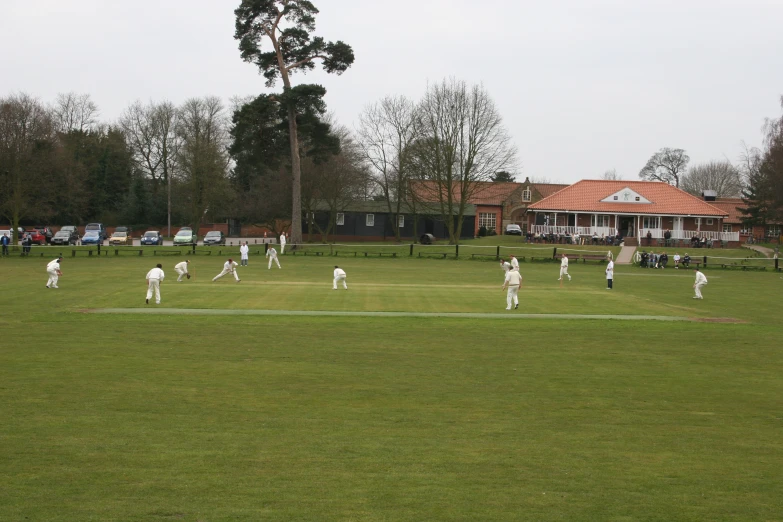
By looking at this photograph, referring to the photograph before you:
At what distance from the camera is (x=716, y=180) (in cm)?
Result: 13700

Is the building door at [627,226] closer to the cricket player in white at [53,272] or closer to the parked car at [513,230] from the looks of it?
the parked car at [513,230]

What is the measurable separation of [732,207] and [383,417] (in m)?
91.8

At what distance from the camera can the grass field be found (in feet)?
28.6

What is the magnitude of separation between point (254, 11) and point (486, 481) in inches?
2150

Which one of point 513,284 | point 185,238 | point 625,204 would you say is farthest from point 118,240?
point 513,284

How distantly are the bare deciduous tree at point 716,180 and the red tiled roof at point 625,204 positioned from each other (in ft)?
190

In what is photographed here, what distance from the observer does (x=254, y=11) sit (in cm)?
5816

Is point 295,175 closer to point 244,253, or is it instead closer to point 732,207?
point 244,253

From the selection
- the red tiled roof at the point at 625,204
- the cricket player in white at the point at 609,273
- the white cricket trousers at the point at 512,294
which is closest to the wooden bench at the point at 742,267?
the red tiled roof at the point at 625,204

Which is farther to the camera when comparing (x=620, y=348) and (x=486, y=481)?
(x=620, y=348)

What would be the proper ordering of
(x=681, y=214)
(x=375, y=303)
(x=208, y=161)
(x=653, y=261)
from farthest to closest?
(x=208, y=161), (x=681, y=214), (x=653, y=261), (x=375, y=303)

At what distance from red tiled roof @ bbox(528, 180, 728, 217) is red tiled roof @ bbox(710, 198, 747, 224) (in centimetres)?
1293

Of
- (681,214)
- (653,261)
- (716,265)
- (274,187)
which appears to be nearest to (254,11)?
(274,187)

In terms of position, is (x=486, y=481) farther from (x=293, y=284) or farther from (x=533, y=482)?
(x=293, y=284)
